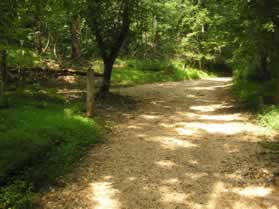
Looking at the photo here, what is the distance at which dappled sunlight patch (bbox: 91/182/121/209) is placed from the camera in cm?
634

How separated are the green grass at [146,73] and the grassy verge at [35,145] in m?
10.6

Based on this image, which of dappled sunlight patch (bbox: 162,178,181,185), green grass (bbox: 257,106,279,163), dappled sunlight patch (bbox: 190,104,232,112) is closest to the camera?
dappled sunlight patch (bbox: 162,178,181,185)

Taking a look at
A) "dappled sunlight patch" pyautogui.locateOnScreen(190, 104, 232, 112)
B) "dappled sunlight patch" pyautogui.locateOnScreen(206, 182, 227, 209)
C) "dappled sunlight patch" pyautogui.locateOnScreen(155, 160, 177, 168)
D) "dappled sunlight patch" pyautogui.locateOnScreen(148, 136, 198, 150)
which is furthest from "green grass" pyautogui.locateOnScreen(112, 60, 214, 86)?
"dappled sunlight patch" pyautogui.locateOnScreen(206, 182, 227, 209)

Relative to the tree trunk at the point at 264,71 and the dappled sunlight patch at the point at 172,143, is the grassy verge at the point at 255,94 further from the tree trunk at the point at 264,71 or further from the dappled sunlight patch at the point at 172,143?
the dappled sunlight patch at the point at 172,143

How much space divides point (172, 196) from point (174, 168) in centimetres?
144

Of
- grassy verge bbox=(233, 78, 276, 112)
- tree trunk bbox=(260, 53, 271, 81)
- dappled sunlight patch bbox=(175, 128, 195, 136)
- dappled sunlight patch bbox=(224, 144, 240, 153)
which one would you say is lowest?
dappled sunlight patch bbox=(224, 144, 240, 153)

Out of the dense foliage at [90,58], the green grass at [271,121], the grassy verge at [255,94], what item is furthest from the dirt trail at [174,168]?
the grassy verge at [255,94]

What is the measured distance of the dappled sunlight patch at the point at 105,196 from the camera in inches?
250

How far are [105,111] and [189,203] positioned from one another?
765 cm

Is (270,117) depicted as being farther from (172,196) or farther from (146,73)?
(146,73)

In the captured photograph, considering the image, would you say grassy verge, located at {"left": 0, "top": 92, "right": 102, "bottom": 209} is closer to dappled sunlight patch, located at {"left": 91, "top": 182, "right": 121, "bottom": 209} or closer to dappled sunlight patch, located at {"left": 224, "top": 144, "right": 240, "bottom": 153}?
dappled sunlight patch, located at {"left": 91, "top": 182, "right": 121, "bottom": 209}

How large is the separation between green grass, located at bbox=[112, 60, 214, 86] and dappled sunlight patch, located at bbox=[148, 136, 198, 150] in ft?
36.2

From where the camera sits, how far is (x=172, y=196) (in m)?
6.66

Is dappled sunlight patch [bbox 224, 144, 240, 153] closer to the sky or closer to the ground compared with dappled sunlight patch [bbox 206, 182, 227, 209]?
closer to the sky
